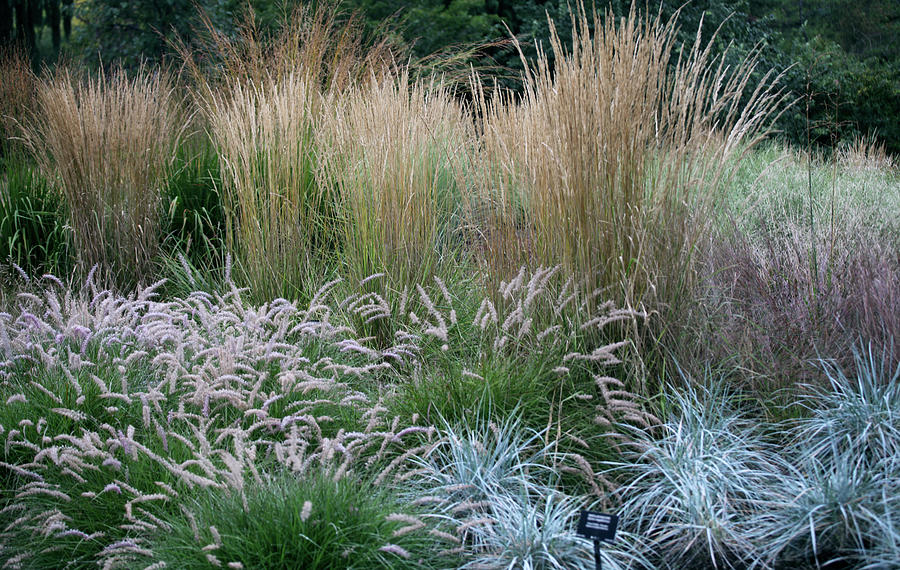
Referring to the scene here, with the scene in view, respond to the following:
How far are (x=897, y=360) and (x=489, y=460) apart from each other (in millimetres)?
1508

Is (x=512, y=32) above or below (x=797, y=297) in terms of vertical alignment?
above

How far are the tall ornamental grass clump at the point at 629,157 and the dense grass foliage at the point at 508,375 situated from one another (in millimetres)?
13

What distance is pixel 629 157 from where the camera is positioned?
271 cm

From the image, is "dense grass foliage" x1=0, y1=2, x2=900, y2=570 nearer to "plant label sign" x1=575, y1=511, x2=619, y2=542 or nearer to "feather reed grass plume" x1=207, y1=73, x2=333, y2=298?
"feather reed grass plume" x1=207, y1=73, x2=333, y2=298

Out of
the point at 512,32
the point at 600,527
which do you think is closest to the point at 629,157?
the point at 600,527

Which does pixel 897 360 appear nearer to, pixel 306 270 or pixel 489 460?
pixel 489 460

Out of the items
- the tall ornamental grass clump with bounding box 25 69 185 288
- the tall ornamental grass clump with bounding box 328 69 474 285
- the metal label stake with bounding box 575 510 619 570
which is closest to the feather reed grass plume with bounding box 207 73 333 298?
the tall ornamental grass clump with bounding box 328 69 474 285

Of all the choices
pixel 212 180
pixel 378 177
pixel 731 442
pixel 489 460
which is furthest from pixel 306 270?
pixel 731 442

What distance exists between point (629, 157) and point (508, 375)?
93 centimetres

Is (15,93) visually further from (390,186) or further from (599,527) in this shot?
(599,527)

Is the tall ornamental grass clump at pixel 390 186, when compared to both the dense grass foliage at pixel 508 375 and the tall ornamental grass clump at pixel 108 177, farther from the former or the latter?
the tall ornamental grass clump at pixel 108 177

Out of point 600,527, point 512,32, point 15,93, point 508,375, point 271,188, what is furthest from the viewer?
point 512,32

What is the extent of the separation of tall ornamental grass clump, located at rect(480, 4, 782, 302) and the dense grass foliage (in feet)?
0.04

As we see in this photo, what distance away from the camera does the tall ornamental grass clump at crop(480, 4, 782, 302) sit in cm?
266
